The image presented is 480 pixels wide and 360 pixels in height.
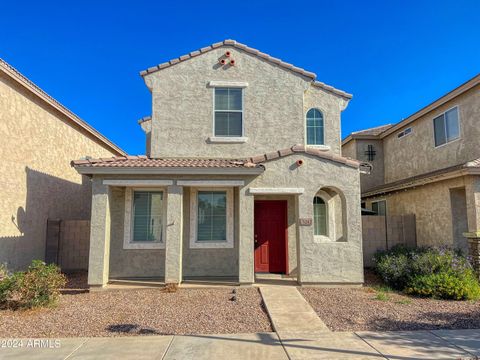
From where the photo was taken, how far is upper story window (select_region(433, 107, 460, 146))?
1366cm

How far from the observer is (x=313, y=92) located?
12617mm

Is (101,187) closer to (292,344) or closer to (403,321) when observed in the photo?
(292,344)

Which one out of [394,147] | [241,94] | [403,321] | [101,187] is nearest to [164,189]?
[101,187]

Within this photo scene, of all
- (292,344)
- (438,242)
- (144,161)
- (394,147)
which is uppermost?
(394,147)

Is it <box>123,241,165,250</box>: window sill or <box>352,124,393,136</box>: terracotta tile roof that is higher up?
<box>352,124,393,136</box>: terracotta tile roof

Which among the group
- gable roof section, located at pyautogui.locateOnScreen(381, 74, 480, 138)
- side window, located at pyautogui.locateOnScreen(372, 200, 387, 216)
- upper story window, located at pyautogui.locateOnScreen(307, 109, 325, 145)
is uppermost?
gable roof section, located at pyautogui.locateOnScreen(381, 74, 480, 138)

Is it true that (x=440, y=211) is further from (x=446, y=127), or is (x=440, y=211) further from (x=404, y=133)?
Result: (x=404, y=133)

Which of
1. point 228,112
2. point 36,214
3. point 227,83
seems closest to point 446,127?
point 228,112

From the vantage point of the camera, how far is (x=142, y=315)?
298 inches

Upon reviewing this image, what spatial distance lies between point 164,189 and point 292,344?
6854 millimetres

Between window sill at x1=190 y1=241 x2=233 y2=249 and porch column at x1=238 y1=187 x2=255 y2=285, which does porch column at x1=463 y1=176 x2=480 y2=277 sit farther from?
window sill at x1=190 y1=241 x2=233 y2=249

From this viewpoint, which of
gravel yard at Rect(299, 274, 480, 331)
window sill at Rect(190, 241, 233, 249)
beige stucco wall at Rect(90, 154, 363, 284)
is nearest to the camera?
gravel yard at Rect(299, 274, 480, 331)

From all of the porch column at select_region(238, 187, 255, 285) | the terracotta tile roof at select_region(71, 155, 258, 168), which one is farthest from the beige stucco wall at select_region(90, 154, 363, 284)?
the terracotta tile roof at select_region(71, 155, 258, 168)

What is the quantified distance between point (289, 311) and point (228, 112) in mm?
7108
